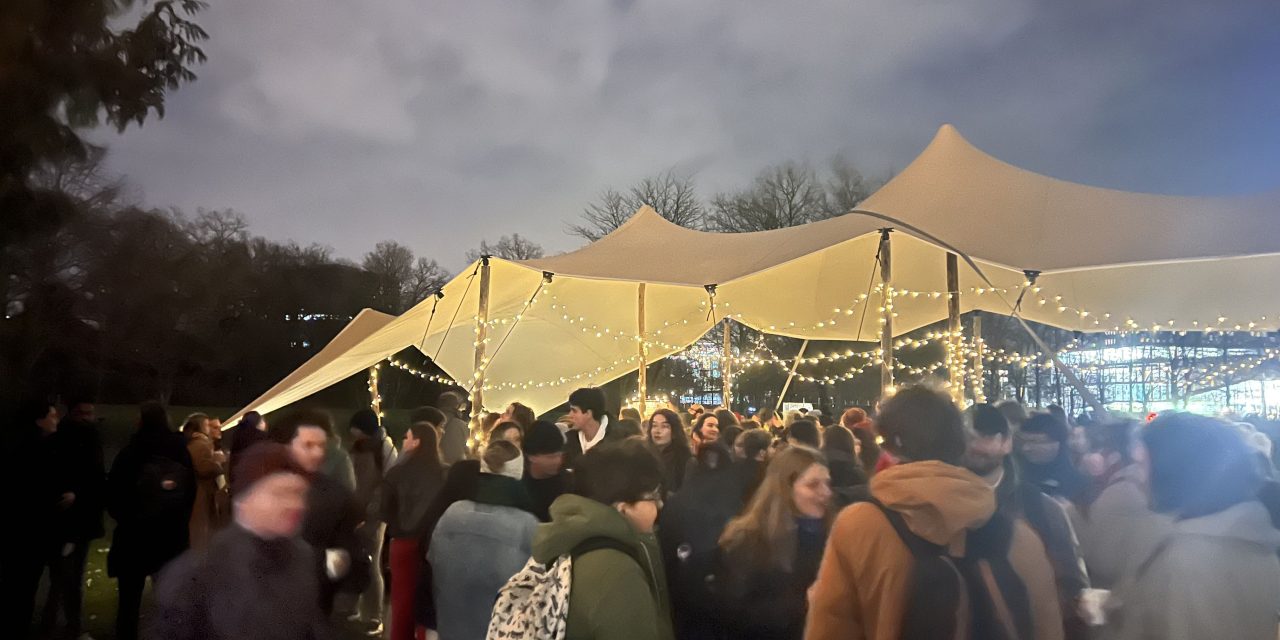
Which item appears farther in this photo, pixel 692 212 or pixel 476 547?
pixel 692 212

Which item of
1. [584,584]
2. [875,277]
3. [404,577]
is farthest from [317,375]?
[584,584]

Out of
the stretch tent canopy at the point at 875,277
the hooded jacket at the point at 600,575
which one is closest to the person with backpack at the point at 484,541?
the hooded jacket at the point at 600,575

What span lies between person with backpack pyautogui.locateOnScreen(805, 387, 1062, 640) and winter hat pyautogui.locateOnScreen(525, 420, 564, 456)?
3.68ft

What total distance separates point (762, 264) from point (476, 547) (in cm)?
546

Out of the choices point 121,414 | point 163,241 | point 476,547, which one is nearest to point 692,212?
point 163,241

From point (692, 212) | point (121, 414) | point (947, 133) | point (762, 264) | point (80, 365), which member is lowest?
point (121, 414)

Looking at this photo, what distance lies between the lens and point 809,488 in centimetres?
266

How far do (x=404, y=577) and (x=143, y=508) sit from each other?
1.87m

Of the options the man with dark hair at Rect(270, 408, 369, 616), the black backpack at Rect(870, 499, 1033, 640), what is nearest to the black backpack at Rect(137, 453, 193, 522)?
the man with dark hair at Rect(270, 408, 369, 616)

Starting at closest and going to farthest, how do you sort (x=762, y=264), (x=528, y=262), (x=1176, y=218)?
(x=1176, y=218), (x=762, y=264), (x=528, y=262)

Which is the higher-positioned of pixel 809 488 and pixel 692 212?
pixel 692 212

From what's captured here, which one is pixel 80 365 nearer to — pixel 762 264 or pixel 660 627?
pixel 762 264

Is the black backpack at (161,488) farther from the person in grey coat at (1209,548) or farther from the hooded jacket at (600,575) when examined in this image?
the person in grey coat at (1209,548)

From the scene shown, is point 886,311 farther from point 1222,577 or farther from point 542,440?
point 542,440
